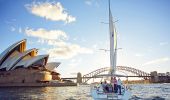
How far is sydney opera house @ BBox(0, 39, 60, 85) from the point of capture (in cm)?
9916

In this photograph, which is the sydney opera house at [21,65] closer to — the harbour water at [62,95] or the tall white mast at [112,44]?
the harbour water at [62,95]

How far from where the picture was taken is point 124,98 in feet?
81.1

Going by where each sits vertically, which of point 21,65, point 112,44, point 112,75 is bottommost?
point 112,75

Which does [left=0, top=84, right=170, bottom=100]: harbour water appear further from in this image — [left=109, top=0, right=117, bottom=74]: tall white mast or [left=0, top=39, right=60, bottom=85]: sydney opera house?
[left=0, top=39, right=60, bottom=85]: sydney opera house

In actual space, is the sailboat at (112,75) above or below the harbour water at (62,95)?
above

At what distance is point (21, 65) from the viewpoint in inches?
3947

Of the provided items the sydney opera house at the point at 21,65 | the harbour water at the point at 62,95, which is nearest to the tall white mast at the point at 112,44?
the harbour water at the point at 62,95

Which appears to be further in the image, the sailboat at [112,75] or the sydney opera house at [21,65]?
the sydney opera house at [21,65]

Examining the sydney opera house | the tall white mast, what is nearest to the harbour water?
the tall white mast

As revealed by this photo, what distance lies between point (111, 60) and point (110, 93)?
5.42m

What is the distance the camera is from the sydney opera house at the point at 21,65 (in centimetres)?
9916

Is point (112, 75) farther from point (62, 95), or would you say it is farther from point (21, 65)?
point (21, 65)

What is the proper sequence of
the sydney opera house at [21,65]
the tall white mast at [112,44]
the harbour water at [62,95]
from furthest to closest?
1. the sydney opera house at [21,65]
2. the harbour water at [62,95]
3. the tall white mast at [112,44]

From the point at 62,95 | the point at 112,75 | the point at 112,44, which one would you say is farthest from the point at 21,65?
the point at 112,75
